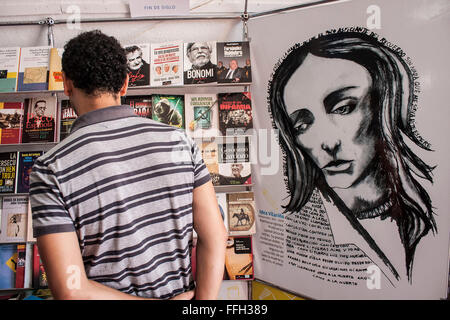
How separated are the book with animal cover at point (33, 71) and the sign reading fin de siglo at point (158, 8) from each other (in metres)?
0.75

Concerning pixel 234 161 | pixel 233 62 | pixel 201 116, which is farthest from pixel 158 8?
pixel 234 161

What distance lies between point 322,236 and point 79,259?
1547mm

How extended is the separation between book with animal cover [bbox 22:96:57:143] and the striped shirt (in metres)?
1.56

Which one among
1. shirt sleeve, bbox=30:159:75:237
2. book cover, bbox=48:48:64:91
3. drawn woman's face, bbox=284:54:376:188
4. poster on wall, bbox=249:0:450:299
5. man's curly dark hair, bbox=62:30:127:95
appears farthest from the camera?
book cover, bbox=48:48:64:91

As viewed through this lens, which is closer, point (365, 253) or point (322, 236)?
point (365, 253)

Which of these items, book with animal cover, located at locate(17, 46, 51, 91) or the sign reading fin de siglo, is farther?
the sign reading fin de siglo

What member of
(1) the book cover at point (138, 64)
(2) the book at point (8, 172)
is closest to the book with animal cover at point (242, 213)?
(1) the book cover at point (138, 64)

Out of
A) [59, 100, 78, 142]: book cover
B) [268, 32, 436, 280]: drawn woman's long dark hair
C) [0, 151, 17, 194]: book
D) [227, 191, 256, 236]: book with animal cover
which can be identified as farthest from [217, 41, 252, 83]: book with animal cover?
[0, 151, 17, 194]: book

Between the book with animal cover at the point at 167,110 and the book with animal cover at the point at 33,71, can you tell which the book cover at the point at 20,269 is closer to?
the book with animal cover at the point at 33,71

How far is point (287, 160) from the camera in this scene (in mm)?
1963

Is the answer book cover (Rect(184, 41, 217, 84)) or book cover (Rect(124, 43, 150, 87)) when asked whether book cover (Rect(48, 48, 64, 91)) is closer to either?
book cover (Rect(124, 43, 150, 87))

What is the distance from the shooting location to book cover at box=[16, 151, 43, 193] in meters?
2.05
